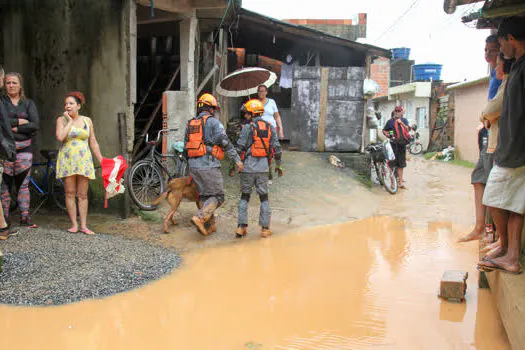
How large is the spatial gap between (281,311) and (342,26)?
17.3 metres

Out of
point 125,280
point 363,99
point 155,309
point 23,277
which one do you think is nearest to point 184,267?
point 125,280

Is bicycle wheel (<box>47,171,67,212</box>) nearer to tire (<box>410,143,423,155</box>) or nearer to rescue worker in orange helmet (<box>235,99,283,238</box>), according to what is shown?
rescue worker in orange helmet (<box>235,99,283,238</box>)

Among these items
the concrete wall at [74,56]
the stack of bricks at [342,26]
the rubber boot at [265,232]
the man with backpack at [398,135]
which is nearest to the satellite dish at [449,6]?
the rubber boot at [265,232]

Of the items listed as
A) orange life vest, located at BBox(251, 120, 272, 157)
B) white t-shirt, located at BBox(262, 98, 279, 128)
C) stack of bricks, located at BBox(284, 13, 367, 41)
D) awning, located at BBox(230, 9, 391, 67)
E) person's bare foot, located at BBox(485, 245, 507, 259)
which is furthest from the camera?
stack of bricks, located at BBox(284, 13, 367, 41)

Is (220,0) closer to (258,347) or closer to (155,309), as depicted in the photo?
(155,309)

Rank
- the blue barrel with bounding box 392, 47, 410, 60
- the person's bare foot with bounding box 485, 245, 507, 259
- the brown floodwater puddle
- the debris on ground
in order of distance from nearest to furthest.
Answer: the brown floodwater puddle
the person's bare foot with bounding box 485, 245, 507, 259
the debris on ground
the blue barrel with bounding box 392, 47, 410, 60

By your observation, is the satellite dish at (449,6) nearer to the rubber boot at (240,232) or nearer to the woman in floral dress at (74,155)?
the rubber boot at (240,232)

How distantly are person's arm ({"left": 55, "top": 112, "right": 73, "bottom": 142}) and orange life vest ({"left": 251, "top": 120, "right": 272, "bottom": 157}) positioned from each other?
2.38 metres

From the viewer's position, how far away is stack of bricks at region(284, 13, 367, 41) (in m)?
19.7

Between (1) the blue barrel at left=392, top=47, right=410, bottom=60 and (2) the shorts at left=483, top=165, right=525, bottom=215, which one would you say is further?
(1) the blue barrel at left=392, top=47, right=410, bottom=60

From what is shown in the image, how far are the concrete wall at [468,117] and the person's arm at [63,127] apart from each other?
1475cm

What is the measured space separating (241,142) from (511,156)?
3946 millimetres

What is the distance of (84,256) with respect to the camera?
527 cm

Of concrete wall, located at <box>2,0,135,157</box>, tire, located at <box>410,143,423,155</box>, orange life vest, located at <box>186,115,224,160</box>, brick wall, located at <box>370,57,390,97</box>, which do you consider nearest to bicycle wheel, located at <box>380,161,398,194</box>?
orange life vest, located at <box>186,115,224,160</box>
